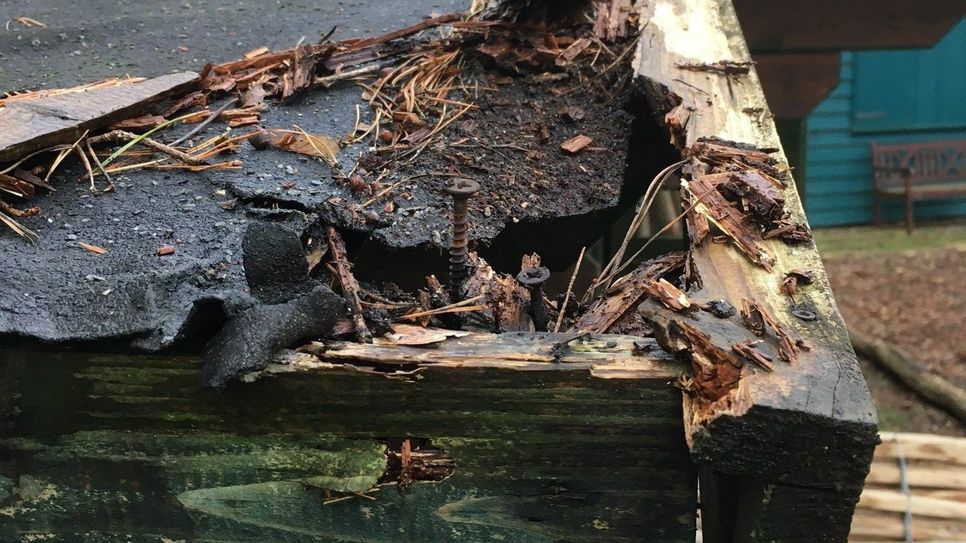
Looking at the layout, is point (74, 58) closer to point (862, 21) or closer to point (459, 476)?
point (459, 476)

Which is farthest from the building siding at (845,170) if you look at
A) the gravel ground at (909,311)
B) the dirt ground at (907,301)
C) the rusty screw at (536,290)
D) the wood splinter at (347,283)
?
the wood splinter at (347,283)

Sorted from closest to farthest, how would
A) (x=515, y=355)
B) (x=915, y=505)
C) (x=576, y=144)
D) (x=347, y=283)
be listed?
(x=515, y=355) < (x=347, y=283) < (x=576, y=144) < (x=915, y=505)

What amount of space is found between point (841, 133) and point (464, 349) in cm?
843

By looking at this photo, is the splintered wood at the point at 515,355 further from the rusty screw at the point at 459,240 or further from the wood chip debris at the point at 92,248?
the wood chip debris at the point at 92,248

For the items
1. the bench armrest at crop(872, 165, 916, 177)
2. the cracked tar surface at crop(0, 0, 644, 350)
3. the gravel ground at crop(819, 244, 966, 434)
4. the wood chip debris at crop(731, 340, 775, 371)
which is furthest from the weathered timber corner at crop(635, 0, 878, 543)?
the bench armrest at crop(872, 165, 916, 177)

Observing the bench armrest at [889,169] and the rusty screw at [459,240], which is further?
the bench armrest at [889,169]

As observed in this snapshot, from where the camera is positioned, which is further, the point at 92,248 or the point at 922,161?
the point at 922,161

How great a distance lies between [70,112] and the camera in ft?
5.69

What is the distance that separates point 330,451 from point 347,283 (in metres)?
0.25

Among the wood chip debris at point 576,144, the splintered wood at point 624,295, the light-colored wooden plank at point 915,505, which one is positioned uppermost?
the wood chip debris at point 576,144

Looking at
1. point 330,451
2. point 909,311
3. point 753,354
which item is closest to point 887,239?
point 909,311

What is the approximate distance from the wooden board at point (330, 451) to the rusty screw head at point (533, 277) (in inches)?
9.5

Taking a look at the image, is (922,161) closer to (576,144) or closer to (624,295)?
(576,144)

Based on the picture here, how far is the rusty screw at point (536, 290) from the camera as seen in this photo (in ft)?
4.28
